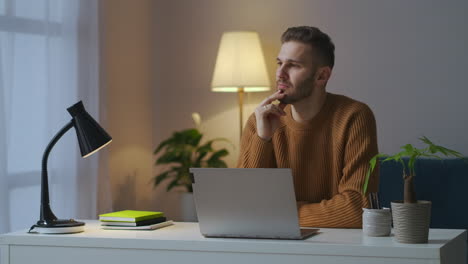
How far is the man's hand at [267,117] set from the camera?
2523 mm

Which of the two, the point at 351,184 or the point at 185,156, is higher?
the point at 185,156

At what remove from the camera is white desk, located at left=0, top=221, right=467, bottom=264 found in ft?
5.68

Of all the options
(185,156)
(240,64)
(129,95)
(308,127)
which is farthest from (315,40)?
(129,95)

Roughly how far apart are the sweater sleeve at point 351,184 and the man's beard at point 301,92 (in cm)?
19

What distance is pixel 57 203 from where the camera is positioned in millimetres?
3488

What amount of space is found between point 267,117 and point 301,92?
0.16m

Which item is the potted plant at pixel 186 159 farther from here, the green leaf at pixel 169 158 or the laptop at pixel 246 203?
the laptop at pixel 246 203

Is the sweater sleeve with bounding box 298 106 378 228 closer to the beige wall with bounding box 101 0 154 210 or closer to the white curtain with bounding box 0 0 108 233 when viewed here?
the white curtain with bounding box 0 0 108 233

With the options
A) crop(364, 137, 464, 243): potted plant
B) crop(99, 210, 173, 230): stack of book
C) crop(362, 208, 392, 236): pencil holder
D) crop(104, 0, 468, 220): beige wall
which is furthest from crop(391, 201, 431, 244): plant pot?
crop(104, 0, 468, 220): beige wall

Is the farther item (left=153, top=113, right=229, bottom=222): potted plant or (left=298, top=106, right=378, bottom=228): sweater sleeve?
(left=153, top=113, right=229, bottom=222): potted plant

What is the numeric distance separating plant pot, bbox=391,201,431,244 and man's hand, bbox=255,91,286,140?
0.81 m

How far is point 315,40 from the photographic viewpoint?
2.62 meters

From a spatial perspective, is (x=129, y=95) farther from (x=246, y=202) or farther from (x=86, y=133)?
(x=246, y=202)

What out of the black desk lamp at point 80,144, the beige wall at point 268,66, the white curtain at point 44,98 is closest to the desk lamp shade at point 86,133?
the black desk lamp at point 80,144
